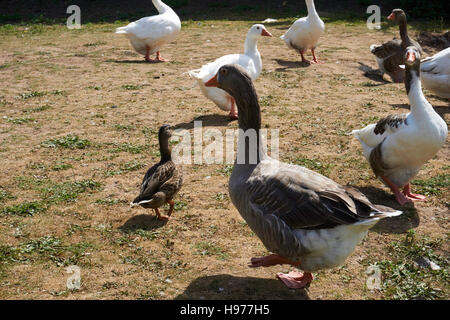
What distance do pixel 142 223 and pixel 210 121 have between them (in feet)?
10.9

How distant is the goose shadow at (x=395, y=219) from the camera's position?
5.12 meters

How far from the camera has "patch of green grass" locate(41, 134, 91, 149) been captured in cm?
716

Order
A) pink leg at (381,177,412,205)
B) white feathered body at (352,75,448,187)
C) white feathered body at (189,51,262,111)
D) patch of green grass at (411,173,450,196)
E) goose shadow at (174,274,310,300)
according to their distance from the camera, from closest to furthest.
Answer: goose shadow at (174,274,310,300) → white feathered body at (352,75,448,187) → pink leg at (381,177,412,205) → patch of green grass at (411,173,450,196) → white feathered body at (189,51,262,111)

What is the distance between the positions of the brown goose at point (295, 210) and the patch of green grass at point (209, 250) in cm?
48

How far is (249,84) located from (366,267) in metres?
1.99

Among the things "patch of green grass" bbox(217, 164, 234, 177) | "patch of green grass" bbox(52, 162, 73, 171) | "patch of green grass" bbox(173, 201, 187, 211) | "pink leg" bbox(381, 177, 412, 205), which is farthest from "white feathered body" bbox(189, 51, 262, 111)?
"pink leg" bbox(381, 177, 412, 205)

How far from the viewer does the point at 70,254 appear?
15.4 ft

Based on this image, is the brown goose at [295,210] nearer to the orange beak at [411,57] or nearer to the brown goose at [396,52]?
the orange beak at [411,57]

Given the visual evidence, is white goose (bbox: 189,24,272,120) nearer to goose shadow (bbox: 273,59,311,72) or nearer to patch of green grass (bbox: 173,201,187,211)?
goose shadow (bbox: 273,59,311,72)

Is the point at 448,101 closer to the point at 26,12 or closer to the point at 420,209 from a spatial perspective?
the point at 420,209

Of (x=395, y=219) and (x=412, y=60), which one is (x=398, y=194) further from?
(x=412, y=60)

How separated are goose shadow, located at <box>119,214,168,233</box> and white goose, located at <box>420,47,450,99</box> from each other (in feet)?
19.0

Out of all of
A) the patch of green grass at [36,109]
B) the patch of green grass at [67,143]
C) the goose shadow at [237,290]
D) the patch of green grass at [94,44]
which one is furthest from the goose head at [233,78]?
the patch of green grass at [94,44]

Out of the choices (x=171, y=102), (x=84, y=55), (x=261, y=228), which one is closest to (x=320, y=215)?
(x=261, y=228)
